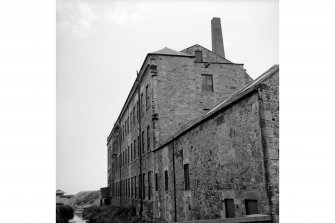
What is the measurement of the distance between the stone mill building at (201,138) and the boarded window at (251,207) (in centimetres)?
2

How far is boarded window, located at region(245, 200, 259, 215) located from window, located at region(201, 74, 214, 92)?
11336 mm

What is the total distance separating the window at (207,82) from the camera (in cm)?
1739

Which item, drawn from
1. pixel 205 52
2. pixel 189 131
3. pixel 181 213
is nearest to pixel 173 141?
pixel 189 131

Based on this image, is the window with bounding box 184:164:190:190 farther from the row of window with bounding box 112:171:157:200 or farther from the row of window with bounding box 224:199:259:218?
the row of window with bounding box 112:171:157:200

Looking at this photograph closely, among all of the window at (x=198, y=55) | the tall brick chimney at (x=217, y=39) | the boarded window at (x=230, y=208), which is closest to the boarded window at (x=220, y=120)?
the boarded window at (x=230, y=208)

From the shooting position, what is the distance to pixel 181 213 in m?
10.6

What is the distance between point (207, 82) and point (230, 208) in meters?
11.2

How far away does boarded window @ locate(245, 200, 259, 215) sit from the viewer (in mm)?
6247

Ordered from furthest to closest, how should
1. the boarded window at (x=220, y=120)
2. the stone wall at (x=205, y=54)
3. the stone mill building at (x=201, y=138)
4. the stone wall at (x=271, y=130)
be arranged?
the stone wall at (x=205, y=54), the boarded window at (x=220, y=120), the stone mill building at (x=201, y=138), the stone wall at (x=271, y=130)

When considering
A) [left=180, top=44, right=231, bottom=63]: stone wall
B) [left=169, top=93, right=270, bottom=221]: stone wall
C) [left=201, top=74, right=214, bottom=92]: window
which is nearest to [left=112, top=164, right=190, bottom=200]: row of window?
[left=169, top=93, right=270, bottom=221]: stone wall

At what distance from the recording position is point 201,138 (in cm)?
898

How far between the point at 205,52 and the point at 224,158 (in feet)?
40.3

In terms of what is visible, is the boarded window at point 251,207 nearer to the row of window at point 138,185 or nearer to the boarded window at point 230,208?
the boarded window at point 230,208
